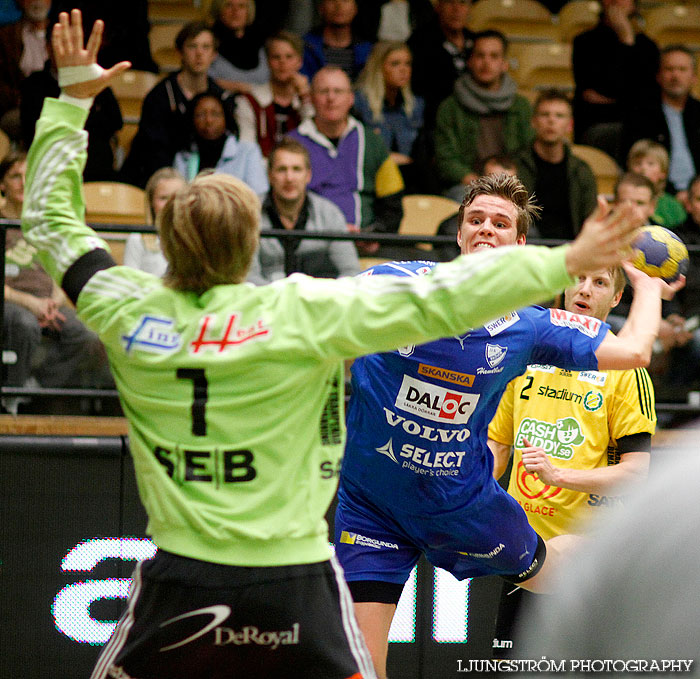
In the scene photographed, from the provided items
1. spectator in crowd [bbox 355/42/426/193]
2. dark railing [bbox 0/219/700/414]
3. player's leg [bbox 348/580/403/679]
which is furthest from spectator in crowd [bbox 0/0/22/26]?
player's leg [bbox 348/580/403/679]

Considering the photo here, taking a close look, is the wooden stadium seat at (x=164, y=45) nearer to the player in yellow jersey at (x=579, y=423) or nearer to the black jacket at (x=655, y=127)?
the black jacket at (x=655, y=127)

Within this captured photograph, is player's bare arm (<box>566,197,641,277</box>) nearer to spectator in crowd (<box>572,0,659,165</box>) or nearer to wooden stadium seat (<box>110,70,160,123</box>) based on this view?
wooden stadium seat (<box>110,70,160,123</box>)

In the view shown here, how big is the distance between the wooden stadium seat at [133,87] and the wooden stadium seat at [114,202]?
4.90ft

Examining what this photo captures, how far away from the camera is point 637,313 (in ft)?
11.4

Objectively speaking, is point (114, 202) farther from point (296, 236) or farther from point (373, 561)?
point (373, 561)

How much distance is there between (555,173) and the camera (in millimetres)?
8031

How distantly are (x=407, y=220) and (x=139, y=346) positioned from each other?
213 inches

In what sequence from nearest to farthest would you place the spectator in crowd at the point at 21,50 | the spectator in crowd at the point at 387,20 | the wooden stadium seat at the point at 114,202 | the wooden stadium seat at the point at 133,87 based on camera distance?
the wooden stadium seat at the point at 114,202
the spectator in crowd at the point at 21,50
the wooden stadium seat at the point at 133,87
the spectator in crowd at the point at 387,20

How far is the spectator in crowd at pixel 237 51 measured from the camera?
27.9 ft

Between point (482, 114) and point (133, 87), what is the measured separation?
2.92 metres

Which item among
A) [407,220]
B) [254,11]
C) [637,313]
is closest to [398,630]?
[637,313]

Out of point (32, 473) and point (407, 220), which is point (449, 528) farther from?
point (407, 220)

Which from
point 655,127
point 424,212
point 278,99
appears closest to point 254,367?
point 424,212

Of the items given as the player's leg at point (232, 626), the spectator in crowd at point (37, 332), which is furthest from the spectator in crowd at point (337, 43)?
the player's leg at point (232, 626)
